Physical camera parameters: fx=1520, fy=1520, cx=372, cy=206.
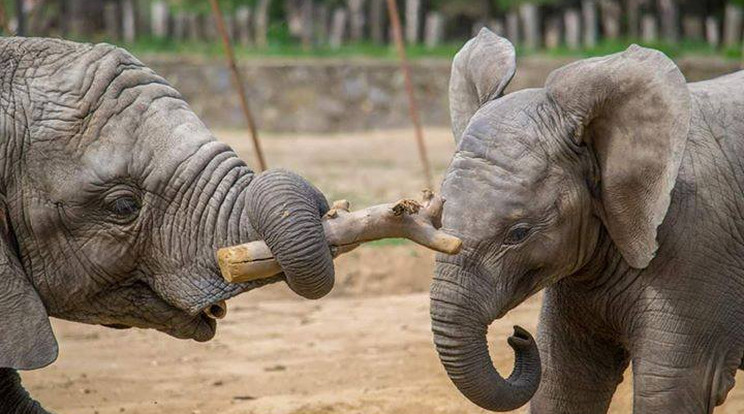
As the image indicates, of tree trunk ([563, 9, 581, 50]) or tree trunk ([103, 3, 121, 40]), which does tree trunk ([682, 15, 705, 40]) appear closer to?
tree trunk ([563, 9, 581, 50])

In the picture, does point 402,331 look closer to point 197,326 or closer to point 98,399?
point 98,399

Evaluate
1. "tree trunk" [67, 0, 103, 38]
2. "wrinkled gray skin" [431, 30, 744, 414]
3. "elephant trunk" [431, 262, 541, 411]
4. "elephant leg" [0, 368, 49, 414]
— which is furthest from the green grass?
"elephant leg" [0, 368, 49, 414]

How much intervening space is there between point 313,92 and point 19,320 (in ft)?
53.9

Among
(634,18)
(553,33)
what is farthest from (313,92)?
(634,18)

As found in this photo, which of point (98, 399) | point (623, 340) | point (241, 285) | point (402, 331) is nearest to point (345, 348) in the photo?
point (402, 331)

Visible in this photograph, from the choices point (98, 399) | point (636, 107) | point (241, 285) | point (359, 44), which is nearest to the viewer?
point (241, 285)

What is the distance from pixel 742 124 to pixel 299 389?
3.23 meters

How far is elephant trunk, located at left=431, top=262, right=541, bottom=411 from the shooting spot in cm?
558

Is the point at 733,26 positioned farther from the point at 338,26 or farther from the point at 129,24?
the point at 129,24

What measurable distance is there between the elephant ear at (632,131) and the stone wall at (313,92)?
15.2 m

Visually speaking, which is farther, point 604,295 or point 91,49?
point 604,295

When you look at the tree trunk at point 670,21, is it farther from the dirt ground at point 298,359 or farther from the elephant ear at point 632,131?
the elephant ear at point 632,131

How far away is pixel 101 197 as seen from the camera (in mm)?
5203

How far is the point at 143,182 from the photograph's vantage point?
5195 millimetres
